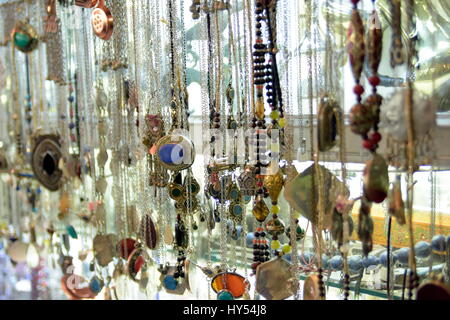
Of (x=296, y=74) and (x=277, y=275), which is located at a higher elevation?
(x=296, y=74)

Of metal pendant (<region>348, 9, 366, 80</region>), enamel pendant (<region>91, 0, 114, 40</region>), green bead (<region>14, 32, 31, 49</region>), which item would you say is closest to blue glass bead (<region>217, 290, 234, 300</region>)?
metal pendant (<region>348, 9, 366, 80</region>)

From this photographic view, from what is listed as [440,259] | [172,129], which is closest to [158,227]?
[172,129]

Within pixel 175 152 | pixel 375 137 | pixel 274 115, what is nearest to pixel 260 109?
pixel 274 115

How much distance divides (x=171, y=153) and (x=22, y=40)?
477 mm

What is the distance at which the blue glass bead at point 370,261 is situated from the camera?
995 mm

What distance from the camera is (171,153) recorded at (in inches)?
36.5

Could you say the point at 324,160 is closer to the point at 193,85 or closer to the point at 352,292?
the point at 352,292

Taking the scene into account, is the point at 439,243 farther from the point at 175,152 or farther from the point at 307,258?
the point at 175,152

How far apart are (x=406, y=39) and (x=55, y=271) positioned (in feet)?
3.38

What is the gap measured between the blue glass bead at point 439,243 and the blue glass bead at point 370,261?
6.2 inches

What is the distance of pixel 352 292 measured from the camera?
1029 millimetres

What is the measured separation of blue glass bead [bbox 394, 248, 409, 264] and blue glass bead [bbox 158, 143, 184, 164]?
459mm

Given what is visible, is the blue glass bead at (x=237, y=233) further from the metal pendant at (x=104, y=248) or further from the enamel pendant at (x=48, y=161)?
the enamel pendant at (x=48, y=161)

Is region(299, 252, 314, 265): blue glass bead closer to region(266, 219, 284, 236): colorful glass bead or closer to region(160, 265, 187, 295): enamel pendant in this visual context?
region(266, 219, 284, 236): colorful glass bead
